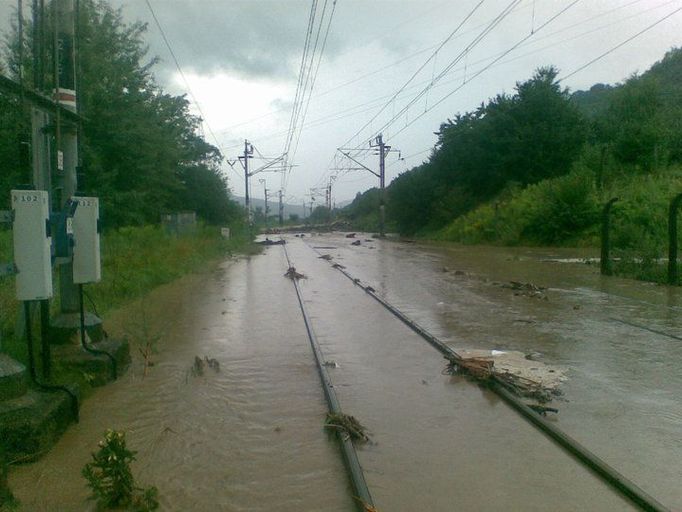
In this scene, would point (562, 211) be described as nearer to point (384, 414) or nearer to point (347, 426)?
point (384, 414)

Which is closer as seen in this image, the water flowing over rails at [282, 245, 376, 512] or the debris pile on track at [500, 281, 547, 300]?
the water flowing over rails at [282, 245, 376, 512]

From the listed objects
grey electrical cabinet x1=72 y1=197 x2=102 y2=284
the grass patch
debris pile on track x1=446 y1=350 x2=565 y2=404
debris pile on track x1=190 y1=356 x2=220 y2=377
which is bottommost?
debris pile on track x1=190 y1=356 x2=220 y2=377

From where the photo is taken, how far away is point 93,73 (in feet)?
80.5

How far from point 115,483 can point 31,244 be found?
255cm

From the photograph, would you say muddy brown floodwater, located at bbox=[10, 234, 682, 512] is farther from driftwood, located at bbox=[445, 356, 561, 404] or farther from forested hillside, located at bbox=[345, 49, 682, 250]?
forested hillside, located at bbox=[345, 49, 682, 250]

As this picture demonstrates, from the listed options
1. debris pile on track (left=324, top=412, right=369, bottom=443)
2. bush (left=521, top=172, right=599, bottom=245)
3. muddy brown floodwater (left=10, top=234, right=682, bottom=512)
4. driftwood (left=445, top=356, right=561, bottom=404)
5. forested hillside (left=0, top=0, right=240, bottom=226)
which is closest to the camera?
muddy brown floodwater (left=10, top=234, right=682, bottom=512)

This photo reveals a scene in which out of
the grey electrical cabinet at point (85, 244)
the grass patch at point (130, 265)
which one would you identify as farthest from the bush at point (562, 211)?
the grey electrical cabinet at point (85, 244)

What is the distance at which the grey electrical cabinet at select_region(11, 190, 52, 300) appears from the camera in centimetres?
641

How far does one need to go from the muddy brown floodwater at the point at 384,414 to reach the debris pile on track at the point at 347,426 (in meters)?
0.12

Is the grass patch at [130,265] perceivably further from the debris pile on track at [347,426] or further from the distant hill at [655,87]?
the distant hill at [655,87]

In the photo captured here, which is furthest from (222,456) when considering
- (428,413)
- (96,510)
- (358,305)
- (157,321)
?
(358,305)

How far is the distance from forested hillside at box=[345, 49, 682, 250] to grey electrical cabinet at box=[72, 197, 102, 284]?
23058 mm

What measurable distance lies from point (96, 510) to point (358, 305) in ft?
34.2

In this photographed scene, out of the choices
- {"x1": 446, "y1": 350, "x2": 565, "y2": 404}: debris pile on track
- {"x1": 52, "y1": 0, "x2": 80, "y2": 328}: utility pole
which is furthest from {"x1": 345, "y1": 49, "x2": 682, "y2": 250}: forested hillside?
{"x1": 52, "y1": 0, "x2": 80, "y2": 328}: utility pole
